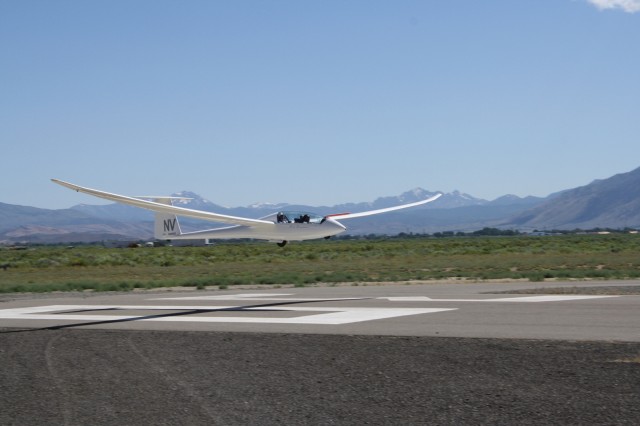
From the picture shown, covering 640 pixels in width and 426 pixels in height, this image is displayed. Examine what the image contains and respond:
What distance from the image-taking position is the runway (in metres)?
15.5

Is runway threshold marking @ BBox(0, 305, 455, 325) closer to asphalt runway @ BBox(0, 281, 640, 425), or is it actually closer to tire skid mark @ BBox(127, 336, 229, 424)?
asphalt runway @ BBox(0, 281, 640, 425)

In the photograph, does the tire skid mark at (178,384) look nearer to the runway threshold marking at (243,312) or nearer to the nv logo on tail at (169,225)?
the runway threshold marking at (243,312)

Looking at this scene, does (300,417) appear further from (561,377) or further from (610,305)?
(610,305)

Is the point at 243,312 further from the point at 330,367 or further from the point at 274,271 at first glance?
the point at 274,271

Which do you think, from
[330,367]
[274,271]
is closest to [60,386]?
[330,367]

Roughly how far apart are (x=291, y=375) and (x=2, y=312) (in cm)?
A: 1263

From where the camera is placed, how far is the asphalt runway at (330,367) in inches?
374

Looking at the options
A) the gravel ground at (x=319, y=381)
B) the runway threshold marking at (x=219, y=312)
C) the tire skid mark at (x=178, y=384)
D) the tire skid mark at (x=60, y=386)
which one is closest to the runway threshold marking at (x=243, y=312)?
the runway threshold marking at (x=219, y=312)

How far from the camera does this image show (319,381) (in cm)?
1117

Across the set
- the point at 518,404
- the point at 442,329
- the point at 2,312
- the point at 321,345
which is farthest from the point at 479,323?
the point at 2,312

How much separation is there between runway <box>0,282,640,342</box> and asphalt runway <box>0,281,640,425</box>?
0.07 metres

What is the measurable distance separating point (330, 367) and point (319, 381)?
0.89m

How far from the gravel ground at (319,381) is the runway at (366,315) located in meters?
1.33

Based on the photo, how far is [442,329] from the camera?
1563 centimetres
